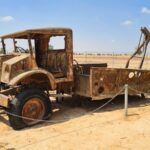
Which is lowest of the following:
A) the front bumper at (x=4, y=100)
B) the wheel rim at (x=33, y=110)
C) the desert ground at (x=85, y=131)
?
the desert ground at (x=85, y=131)

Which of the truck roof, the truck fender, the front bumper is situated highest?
the truck roof

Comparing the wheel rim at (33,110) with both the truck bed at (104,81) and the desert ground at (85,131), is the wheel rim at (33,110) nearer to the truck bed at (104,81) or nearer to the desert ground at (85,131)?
the desert ground at (85,131)

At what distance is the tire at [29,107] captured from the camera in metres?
8.52

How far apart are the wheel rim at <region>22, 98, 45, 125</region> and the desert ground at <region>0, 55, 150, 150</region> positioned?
24 cm

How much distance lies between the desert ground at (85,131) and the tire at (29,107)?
0.21 m

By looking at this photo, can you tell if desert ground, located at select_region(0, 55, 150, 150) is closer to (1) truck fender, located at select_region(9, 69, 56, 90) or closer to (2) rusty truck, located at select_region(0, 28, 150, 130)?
(2) rusty truck, located at select_region(0, 28, 150, 130)

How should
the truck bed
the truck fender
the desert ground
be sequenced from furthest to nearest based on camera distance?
the truck bed < the truck fender < the desert ground

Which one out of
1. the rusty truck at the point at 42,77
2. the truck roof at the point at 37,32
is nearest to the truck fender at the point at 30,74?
the rusty truck at the point at 42,77

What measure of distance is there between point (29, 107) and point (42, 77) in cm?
98

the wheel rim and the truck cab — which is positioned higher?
the truck cab

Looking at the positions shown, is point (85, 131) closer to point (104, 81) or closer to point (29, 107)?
point (29, 107)

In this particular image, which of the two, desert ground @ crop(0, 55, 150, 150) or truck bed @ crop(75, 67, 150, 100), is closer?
desert ground @ crop(0, 55, 150, 150)

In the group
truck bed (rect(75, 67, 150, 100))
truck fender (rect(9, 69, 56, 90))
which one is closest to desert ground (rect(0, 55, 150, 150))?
truck bed (rect(75, 67, 150, 100))

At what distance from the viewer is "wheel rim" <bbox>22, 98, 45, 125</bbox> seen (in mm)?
8758
